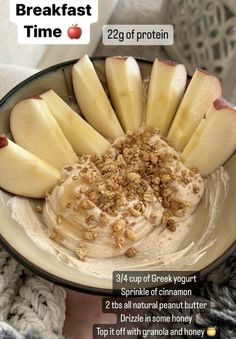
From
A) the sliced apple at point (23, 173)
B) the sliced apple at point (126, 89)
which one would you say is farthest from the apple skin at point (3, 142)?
the sliced apple at point (126, 89)

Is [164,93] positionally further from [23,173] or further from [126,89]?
[23,173]

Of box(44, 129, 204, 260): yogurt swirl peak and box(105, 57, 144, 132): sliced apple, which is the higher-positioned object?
box(105, 57, 144, 132): sliced apple

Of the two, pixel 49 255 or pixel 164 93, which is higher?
pixel 164 93

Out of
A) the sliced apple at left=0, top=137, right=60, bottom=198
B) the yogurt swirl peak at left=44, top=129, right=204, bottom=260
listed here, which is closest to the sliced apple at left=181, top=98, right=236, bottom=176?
the yogurt swirl peak at left=44, top=129, right=204, bottom=260

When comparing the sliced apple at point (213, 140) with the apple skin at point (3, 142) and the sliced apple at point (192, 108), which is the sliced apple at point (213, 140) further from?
the apple skin at point (3, 142)

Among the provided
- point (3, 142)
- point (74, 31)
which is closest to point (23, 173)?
point (3, 142)

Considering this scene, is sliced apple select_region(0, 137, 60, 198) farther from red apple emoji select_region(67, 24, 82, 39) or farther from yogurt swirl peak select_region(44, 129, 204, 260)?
red apple emoji select_region(67, 24, 82, 39)
